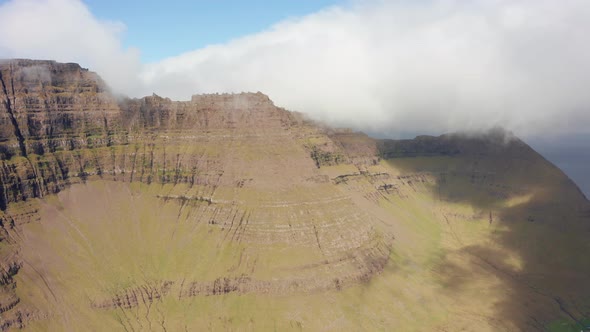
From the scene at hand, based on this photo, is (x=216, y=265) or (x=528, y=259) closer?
(x=216, y=265)

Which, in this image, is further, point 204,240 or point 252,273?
point 204,240

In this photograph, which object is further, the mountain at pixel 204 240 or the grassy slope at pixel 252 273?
the mountain at pixel 204 240

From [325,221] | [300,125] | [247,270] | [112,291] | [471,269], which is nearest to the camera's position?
[112,291]

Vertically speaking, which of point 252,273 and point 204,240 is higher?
point 204,240

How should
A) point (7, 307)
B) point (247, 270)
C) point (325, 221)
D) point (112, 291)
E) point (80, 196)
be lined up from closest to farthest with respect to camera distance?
point (7, 307)
point (112, 291)
point (247, 270)
point (80, 196)
point (325, 221)

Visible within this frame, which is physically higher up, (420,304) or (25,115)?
(25,115)

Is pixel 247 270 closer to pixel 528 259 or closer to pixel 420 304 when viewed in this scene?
pixel 420 304

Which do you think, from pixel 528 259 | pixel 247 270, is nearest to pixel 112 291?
pixel 247 270

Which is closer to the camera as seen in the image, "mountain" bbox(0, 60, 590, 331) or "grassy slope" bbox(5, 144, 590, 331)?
"grassy slope" bbox(5, 144, 590, 331)
